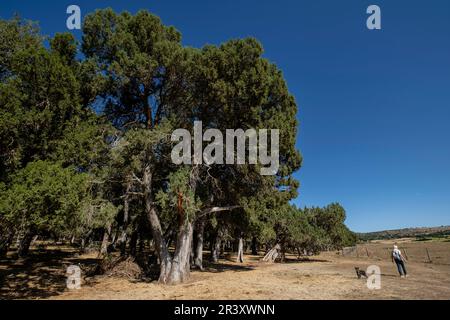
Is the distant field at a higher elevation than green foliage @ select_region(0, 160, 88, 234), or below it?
below

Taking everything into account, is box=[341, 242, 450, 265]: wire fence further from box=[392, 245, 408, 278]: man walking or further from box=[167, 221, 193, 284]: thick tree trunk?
box=[167, 221, 193, 284]: thick tree trunk

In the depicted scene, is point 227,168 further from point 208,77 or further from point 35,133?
point 35,133

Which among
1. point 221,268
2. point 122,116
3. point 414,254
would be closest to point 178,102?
point 122,116

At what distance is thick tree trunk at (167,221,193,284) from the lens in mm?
15906

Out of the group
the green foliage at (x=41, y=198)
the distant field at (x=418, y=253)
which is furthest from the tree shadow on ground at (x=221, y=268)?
the distant field at (x=418, y=253)

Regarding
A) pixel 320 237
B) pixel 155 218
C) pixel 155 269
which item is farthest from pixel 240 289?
pixel 320 237

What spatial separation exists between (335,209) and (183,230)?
38.2 metres

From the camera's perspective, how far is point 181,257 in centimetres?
1648

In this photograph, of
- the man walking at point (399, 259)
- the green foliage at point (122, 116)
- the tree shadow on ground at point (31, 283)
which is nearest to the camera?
the green foliage at point (122, 116)

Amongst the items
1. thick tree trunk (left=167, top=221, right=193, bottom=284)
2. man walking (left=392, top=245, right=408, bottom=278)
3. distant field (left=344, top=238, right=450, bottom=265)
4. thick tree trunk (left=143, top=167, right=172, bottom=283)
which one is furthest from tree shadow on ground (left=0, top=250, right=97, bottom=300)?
distant field (left=344, top=238, right=450, bottom=265)

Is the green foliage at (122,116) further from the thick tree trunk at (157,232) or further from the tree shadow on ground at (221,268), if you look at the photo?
the tree shadow on ground at (221,268)

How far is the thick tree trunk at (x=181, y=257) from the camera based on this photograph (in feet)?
52.2

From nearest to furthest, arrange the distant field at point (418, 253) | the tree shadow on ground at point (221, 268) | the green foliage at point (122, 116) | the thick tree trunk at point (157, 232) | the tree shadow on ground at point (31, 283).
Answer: the green foliage at point (122, 116)
the tree shadow on ground at point (31, 283)
the thick tree trunk at point (157, 232)
the tree shadow on ground at point (221, 268)
the distant field at point (418, 253)
